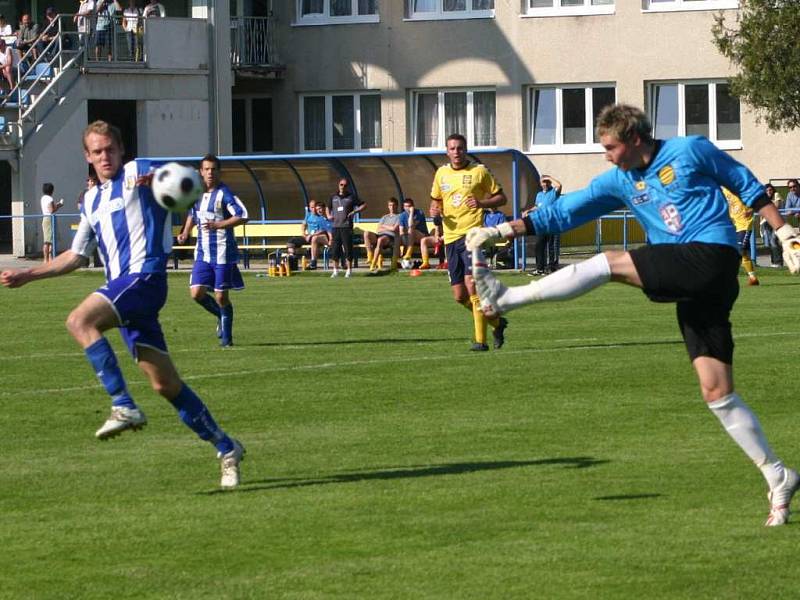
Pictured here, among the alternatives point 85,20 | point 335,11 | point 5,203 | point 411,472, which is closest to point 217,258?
point 411,472

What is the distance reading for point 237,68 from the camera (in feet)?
151

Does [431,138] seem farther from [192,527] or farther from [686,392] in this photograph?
[192,527]

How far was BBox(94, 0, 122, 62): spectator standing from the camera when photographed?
4253 cm

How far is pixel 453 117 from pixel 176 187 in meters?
38.4

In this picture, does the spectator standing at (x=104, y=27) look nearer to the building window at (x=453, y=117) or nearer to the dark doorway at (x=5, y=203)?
the dark doorway at (x=5, y=203)

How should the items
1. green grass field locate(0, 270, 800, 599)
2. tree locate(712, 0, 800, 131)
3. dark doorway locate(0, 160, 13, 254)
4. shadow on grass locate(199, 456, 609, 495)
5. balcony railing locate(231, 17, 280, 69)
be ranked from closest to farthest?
green grass field locate(0, 270, 800, 599)
shadow on grass locate(199, 456, 609, 495)
tree locate(712, 0, 800, 131)
balcony railing locate(231, 17, 280, 69)
dark doorway locate(0, 160, 13, 254)

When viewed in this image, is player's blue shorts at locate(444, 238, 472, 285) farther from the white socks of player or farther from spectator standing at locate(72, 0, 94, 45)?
spectator standing at locate(72, 0, 94, 45)

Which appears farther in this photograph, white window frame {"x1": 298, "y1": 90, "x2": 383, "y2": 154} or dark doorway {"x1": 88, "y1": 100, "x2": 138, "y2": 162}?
white window frame {"x1": 298, "y1": 90, "x2": 383, "y2": 154}

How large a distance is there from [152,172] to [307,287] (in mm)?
20335

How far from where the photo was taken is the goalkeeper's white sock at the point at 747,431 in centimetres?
805

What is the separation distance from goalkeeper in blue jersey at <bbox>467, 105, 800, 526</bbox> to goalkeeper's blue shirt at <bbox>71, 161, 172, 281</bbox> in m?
2.29

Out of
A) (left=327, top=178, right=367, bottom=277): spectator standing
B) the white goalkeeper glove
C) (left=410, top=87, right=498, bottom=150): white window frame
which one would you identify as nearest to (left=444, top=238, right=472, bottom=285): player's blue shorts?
the white goalkeeper glove

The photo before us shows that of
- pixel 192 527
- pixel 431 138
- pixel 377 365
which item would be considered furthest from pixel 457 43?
pixel 192 527

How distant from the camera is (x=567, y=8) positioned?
44.5m
